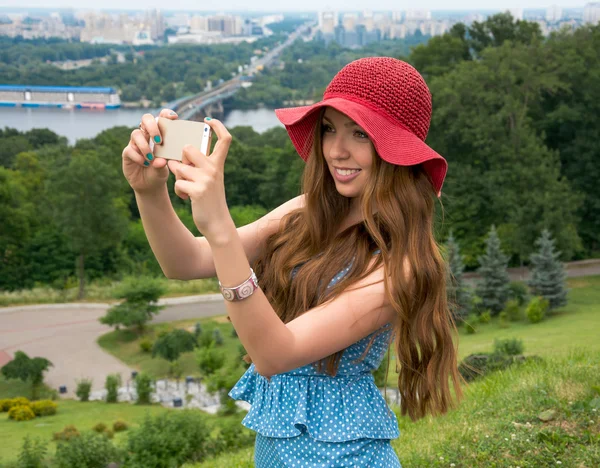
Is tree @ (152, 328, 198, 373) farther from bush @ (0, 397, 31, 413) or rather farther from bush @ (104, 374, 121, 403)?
bush @ (0, 397, 31, 413)

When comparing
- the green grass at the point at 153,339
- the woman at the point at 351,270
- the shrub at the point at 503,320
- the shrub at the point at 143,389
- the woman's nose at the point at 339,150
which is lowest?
the green grass at the point at 153,339

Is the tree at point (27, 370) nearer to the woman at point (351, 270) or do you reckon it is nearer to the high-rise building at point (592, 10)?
the woman at point (351, 270)

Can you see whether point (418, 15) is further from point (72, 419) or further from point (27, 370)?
point (72, 419)

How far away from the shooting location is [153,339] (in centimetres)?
1862

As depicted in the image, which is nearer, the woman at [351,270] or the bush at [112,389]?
the woman at [351,270]

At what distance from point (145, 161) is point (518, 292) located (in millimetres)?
17256

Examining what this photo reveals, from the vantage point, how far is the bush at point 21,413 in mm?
13797

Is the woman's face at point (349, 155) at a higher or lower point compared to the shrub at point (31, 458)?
higher

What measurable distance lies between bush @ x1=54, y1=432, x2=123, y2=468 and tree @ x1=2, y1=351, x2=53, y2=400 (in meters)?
9.16

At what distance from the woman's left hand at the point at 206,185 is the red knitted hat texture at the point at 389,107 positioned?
38cm

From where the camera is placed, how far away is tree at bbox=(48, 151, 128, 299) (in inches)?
897

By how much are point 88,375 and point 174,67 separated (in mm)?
63014

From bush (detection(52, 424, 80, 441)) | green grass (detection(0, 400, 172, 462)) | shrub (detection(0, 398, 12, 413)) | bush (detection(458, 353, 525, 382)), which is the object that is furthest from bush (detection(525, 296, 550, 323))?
shrub (detection(0, 398, 12, 413))

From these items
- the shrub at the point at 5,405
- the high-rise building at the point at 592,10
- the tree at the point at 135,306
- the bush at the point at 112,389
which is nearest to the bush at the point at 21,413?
the shrub at the point at 5,405
